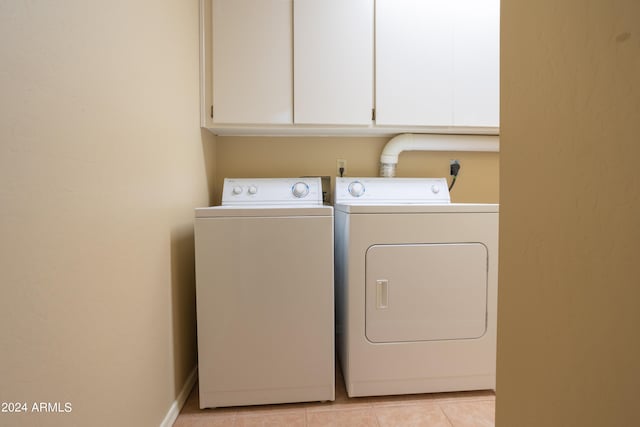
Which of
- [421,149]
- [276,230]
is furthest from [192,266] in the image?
[421,149]

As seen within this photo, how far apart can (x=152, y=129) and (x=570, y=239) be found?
1.27m

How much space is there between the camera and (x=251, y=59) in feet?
5.71

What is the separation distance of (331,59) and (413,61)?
18.8 inches

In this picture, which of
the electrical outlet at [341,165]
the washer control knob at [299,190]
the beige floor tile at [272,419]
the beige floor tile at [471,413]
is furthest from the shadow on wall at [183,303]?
the beige floor tile at [471,413]

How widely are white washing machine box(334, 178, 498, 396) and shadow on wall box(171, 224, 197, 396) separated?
77 centimetres

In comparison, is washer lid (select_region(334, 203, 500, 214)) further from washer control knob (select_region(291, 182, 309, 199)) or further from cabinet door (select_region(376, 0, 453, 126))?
cabinet door (select_region(376, 0, 453, 126))

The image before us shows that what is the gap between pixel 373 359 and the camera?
1.47 metres

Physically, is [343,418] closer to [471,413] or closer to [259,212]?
[471,413]

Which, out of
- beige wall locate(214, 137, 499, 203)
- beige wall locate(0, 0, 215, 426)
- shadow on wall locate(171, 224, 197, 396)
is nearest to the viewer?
beige wall locate(0, 0, 215, 426)

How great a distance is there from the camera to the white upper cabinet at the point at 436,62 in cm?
179

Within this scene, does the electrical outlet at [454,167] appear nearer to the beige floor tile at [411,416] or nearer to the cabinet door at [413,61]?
the cabinet door at [413,61]

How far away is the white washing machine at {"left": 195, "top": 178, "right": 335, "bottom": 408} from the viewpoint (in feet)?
4.54

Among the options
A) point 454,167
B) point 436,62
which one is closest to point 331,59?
point 436,62

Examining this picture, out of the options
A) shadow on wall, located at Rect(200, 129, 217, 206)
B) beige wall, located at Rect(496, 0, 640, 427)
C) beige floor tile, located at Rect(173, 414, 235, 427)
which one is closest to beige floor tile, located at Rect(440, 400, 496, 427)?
beige wall, located at Rect(496, 0, 640, 427)
